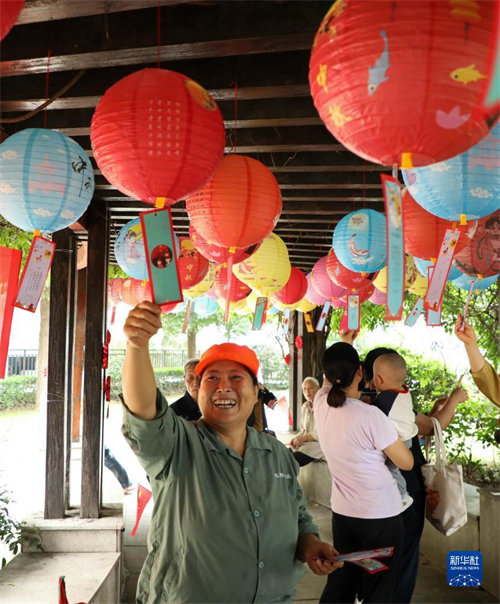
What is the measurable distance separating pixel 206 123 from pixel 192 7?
81cm

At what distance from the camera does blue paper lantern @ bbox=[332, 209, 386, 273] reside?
3773 millimetres

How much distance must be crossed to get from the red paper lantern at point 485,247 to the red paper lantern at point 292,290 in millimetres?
2840

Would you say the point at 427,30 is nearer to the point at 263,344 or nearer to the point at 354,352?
the point at 354,352

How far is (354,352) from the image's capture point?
3.07 meters

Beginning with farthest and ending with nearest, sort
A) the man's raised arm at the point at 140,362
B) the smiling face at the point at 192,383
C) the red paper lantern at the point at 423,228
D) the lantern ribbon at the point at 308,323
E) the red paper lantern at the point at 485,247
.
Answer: the lantern ribbon at the point at 308,323 < the smiling face at the point at 192,383 < the red paper lantern at the point at 485,247 < the red paper lantern at the point at 423,228 < the man's raised arm at the point at 140,362

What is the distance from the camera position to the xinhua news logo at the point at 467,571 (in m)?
4.50

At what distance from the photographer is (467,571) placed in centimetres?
453

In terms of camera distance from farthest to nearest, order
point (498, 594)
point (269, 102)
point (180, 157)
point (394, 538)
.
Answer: point (498, 594), point (269, 102), point (394, 538), point (180, 157)

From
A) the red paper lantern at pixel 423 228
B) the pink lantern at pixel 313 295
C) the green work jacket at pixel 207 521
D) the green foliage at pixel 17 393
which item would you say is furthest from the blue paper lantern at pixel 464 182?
the green foliage at pixel 17 393

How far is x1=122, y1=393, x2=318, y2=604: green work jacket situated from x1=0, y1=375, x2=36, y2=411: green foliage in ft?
58.5

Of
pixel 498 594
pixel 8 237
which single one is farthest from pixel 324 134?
pixel 8 237

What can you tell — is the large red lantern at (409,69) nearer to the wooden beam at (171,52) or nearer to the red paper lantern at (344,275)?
the wooden beam at (171,52)

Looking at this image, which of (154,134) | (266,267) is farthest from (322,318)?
(154,134)

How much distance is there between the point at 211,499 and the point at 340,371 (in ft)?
4.63
